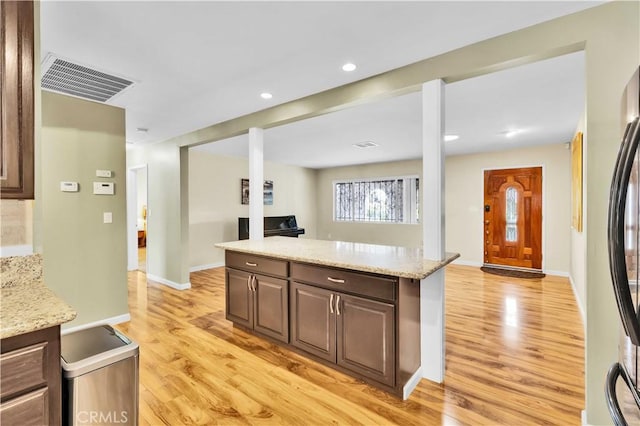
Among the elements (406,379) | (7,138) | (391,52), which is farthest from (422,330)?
(7,138)

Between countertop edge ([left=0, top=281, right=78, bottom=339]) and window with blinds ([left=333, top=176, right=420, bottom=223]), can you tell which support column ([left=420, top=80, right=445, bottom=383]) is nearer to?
countertop edge ([left=0, top=281, right=78, bottom=339])

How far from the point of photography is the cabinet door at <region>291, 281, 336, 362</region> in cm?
229

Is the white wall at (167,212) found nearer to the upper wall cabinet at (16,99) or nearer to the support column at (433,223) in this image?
the upper wall cabinet at (16,99)

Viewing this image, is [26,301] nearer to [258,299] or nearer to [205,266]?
[258,299]

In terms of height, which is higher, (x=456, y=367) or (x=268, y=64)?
(x=268, y=64)

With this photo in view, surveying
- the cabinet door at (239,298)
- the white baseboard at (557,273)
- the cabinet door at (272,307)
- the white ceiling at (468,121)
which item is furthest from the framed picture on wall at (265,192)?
the white baseboard at (557,273)

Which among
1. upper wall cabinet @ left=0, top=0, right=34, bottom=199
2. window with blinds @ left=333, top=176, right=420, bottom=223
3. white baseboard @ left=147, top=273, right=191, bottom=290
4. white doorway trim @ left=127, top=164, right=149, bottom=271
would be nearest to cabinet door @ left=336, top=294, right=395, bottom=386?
upper wall cabinet @ left=0, top=0, right=34, bottom=199

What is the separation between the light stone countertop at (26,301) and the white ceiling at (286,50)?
1412 mm

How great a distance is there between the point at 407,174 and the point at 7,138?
263 inches

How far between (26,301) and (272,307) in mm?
1748

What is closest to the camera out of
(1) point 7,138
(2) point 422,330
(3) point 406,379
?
(1) point 7,138

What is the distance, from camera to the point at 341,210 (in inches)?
328

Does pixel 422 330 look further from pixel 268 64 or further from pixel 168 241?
pixel 168 241

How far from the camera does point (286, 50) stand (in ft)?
6.98
